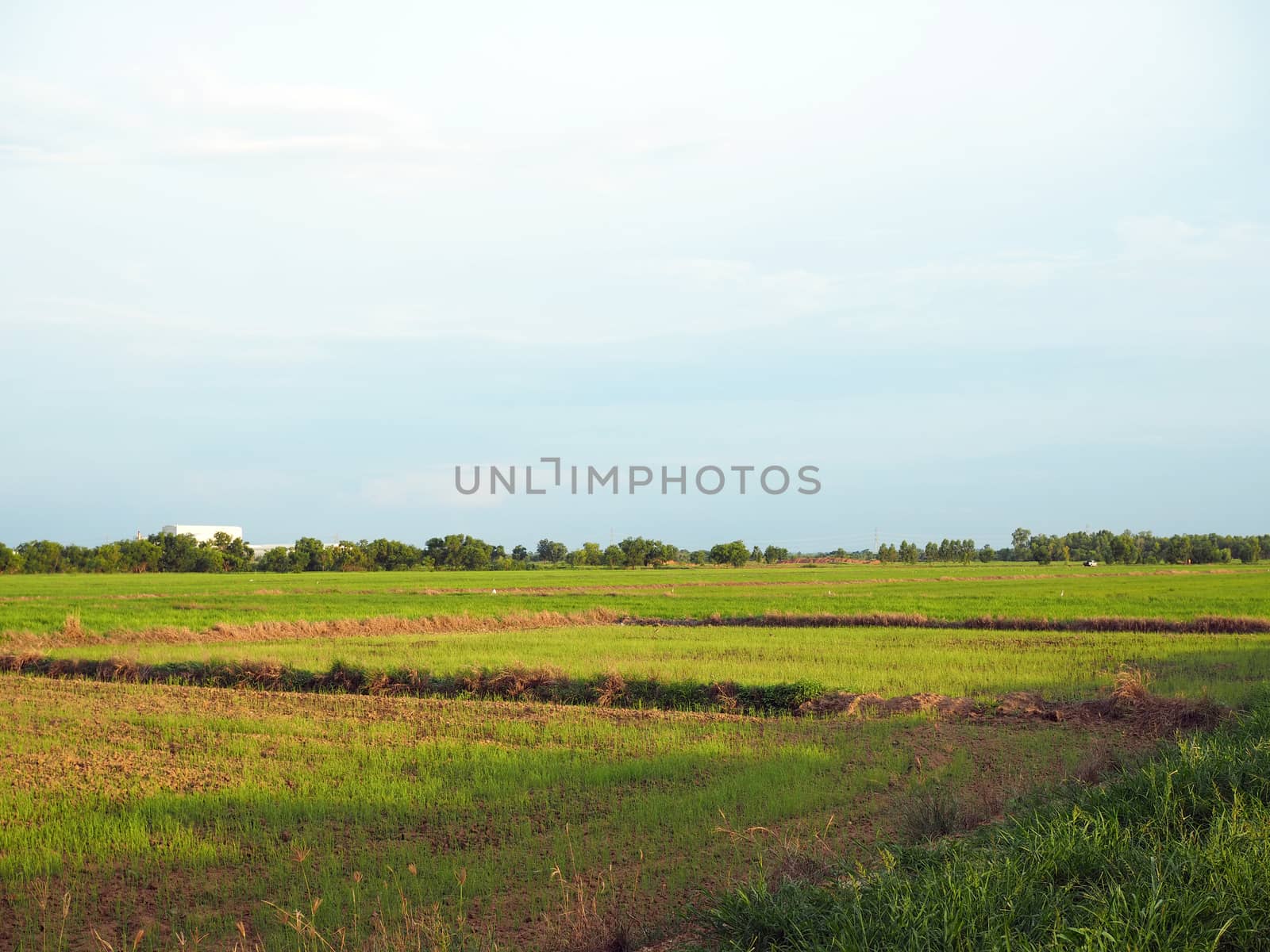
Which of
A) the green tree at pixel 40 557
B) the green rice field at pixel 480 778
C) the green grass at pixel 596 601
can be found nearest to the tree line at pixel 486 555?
the green tree at pixel 40 557

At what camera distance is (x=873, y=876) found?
19.4 ft

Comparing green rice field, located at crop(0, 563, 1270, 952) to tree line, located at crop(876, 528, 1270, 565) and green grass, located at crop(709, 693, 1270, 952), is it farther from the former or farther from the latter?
tree line, located at crop(876, 528, 1270, 565)


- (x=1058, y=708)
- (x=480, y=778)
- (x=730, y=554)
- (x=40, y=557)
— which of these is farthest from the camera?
(x=730, y=554)

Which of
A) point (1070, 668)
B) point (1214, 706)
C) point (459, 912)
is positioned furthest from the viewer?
point (1070, 668)

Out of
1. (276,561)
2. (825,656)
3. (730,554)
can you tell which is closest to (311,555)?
(276,561)

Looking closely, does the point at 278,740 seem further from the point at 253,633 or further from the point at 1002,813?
the point at 253,633

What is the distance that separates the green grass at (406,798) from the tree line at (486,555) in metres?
93.6

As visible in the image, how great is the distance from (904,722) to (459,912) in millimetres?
8996

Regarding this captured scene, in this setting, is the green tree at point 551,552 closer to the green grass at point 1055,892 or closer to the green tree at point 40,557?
the green tree at point 40,557

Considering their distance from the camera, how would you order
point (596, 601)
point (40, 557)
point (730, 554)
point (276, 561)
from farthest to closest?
point (730, 554) → point (276, 561) → point (40, 557) → point (596, 601)

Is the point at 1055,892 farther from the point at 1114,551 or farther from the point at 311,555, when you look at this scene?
the point at 1114,551

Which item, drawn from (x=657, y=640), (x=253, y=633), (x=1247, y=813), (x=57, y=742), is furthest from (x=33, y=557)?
(x=1247, y=813)

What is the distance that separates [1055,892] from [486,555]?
114 metres

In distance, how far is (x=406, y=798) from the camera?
984cm
